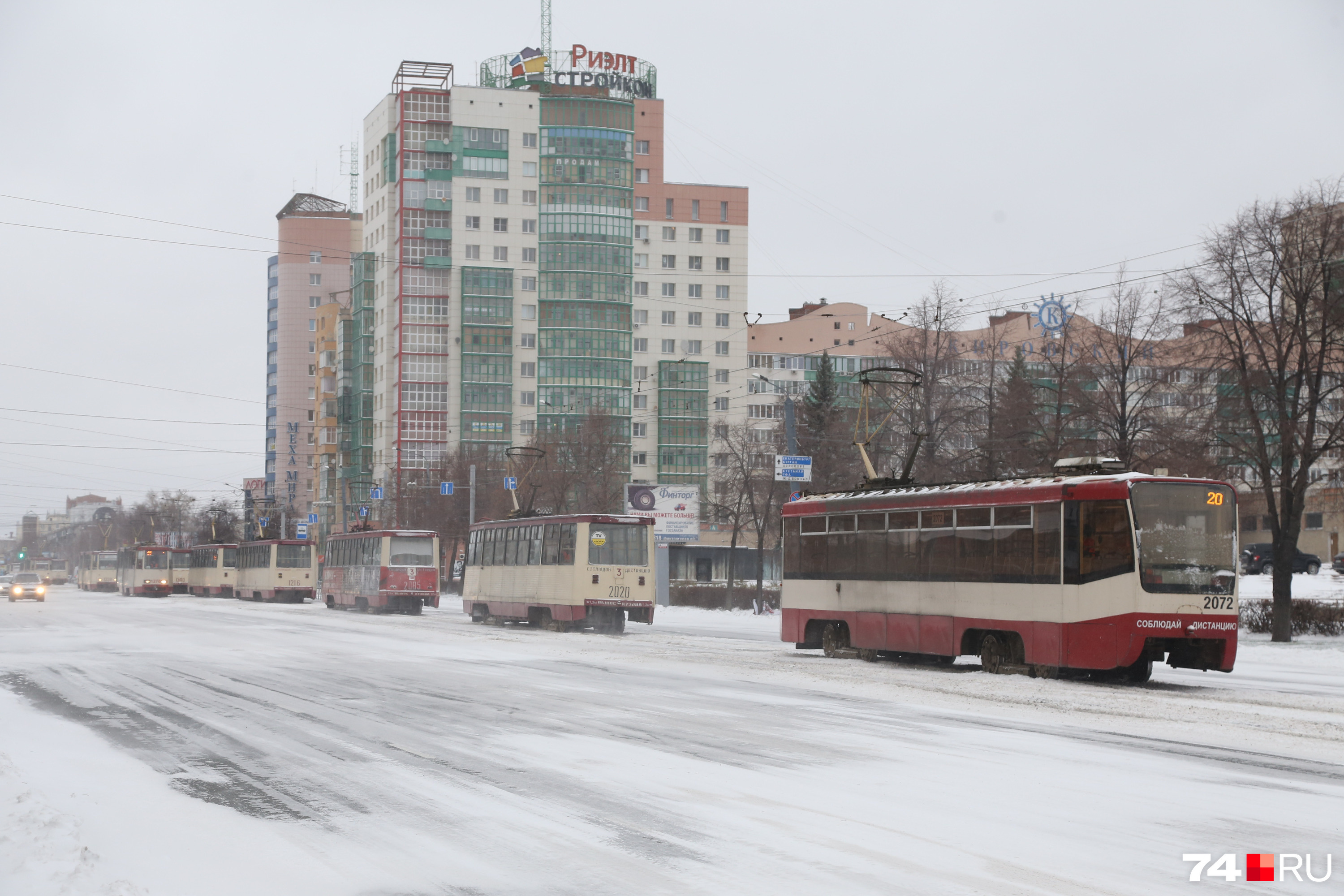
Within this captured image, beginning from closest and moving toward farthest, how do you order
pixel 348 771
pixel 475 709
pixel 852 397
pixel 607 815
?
pixel 607 815, pixel 348 771, pixel 475 709, pixel 852 397

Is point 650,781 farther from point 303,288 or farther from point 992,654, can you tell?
point 303,288

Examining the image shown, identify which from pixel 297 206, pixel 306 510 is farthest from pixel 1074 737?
pixel 297 206

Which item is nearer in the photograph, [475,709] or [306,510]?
[475,709]

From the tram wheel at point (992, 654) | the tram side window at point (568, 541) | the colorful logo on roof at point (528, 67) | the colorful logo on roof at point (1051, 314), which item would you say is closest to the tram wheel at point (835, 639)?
the tram wheel at point (992, 654)

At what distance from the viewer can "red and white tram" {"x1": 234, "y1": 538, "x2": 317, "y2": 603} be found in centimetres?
6838

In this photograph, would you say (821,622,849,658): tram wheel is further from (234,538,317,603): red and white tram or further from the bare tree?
(234,538,317,603): red and white tram

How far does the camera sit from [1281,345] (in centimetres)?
2973

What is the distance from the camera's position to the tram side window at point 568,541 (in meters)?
34.8

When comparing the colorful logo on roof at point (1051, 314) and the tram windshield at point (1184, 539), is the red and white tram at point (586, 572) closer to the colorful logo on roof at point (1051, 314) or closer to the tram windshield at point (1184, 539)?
the tram windshield at point (1184, 539)

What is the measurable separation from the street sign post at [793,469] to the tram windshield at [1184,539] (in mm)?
19107

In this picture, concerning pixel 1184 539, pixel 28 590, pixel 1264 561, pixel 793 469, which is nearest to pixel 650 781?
pixel 1184 539

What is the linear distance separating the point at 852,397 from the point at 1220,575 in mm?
69120

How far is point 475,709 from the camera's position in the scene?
15.0 meters

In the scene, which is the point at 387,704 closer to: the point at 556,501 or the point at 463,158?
the point at 556,501
